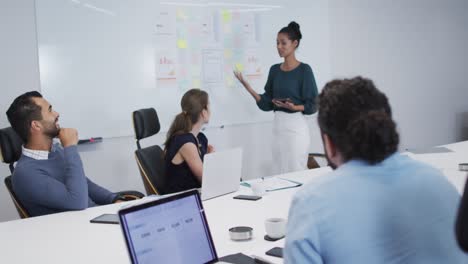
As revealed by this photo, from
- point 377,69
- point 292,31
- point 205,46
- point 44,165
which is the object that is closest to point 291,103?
point 292,31

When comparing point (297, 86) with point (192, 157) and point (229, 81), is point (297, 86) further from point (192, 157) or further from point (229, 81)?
point (192, 157)

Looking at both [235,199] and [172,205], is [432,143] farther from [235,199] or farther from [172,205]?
[172,205]

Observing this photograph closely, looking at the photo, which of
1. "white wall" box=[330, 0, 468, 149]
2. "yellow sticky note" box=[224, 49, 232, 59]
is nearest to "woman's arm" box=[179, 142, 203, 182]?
"yellow sticky note" box=[224, 49, 232, 59]

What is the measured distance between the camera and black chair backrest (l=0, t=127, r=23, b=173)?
2.47 meters

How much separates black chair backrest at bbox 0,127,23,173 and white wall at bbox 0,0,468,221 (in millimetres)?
869

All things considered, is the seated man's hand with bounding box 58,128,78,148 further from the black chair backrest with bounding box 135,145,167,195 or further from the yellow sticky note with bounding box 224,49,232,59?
the yellow sticky note with bounding box 224,49,232,59

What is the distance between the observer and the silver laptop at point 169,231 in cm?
121

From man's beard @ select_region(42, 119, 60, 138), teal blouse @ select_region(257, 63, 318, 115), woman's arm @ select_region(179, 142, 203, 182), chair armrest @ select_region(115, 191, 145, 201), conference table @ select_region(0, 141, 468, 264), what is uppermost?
teal blouse @ select_region(257, 63, 318, 115)

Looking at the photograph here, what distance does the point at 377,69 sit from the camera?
5383mm

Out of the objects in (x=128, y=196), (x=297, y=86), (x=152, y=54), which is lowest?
(x=128, y=196)

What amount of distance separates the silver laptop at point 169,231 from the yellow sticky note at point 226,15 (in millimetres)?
3000

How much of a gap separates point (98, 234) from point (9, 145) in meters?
0.93

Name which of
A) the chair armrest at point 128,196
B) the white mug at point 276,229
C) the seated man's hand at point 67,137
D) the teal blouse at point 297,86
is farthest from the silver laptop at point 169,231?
the teal blouse at point 297,86

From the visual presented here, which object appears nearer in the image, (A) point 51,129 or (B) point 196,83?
(A) point 51,129
